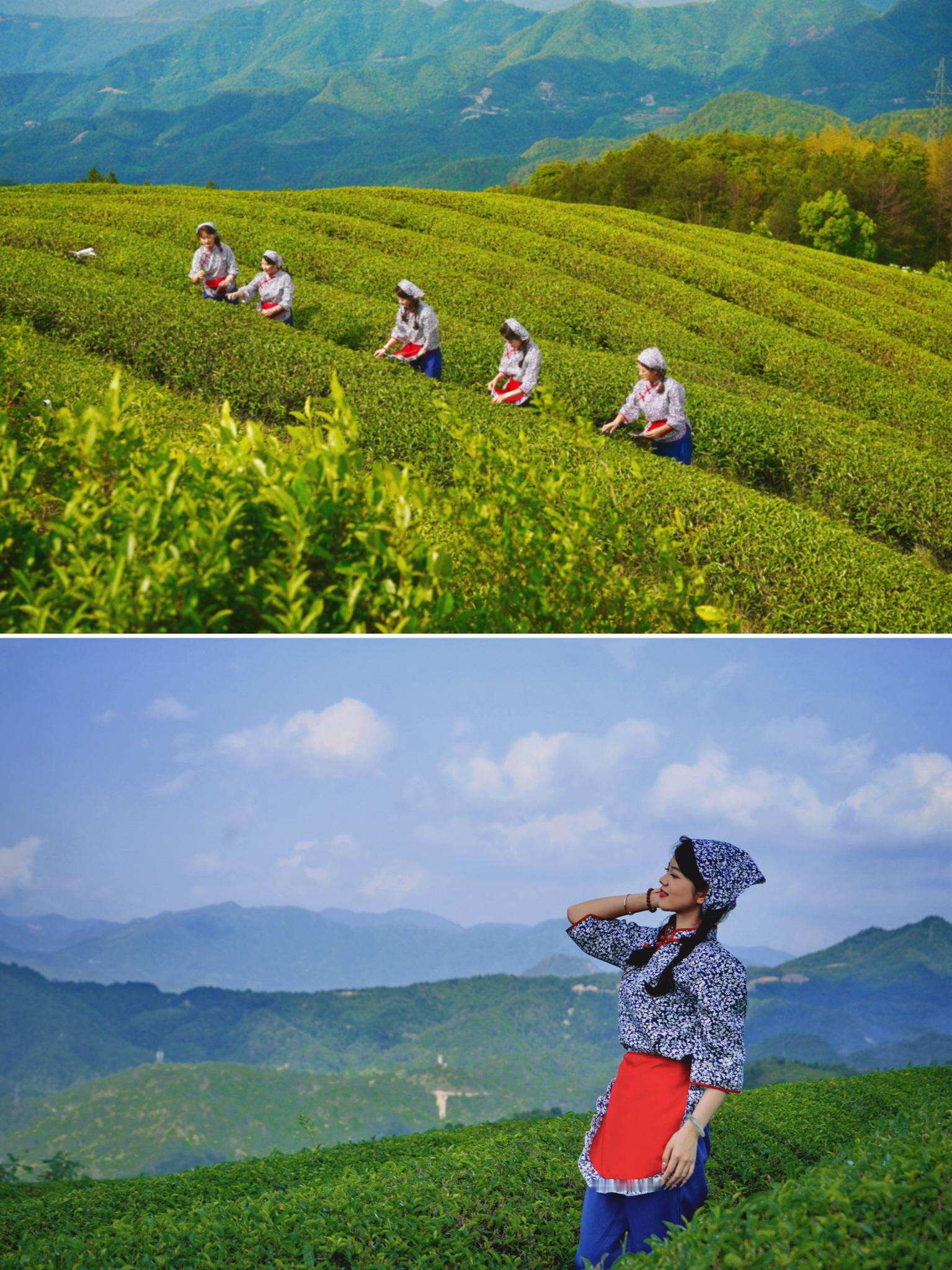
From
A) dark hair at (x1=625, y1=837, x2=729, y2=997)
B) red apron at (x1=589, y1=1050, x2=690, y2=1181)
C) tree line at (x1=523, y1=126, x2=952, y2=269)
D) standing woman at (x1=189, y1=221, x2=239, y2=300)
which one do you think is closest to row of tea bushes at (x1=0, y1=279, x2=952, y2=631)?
standing woman at (x1=189, y1=221, x2=239, y2=300)

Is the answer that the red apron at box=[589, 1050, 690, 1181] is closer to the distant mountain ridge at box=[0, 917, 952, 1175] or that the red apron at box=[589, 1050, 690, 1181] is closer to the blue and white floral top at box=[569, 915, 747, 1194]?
the blue and white floral top at box=[569, 915, 747, 1194]

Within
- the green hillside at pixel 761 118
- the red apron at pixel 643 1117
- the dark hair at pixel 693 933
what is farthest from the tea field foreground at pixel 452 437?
the green hillside at pixel 761 118

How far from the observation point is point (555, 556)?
376cm

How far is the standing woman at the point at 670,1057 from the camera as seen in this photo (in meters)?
2.59

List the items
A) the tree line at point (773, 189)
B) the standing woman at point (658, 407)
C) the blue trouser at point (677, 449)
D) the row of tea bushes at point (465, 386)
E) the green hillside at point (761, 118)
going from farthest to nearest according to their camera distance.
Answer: the green hillside at point (761, 118), the tree line at point (773, 189), the row of tea bushes at point (465, 386), the blue trouser at point (677, 449), the standing woman at point (658, 407)

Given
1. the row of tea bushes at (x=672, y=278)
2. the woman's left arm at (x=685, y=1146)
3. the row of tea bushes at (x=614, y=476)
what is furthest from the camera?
the row of tea bushes at (x=672, y=278)

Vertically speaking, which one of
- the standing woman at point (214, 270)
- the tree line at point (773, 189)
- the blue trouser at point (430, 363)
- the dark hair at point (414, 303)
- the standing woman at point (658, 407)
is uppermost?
the tree line at point (773, 189)

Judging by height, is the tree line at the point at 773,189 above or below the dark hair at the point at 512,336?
above

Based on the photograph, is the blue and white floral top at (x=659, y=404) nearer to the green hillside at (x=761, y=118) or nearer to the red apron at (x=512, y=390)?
the red apron at (x=512, y=390)

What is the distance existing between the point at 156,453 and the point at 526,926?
13.2ft

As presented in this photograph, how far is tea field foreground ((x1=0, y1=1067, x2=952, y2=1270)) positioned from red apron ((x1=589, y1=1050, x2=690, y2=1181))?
223 millimetres

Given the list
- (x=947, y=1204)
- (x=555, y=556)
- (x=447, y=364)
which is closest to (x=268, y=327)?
(x=447, y=364)

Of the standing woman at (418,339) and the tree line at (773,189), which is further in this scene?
the tree line at (773,189)

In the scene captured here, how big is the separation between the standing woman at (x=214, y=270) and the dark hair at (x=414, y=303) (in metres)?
2.99
